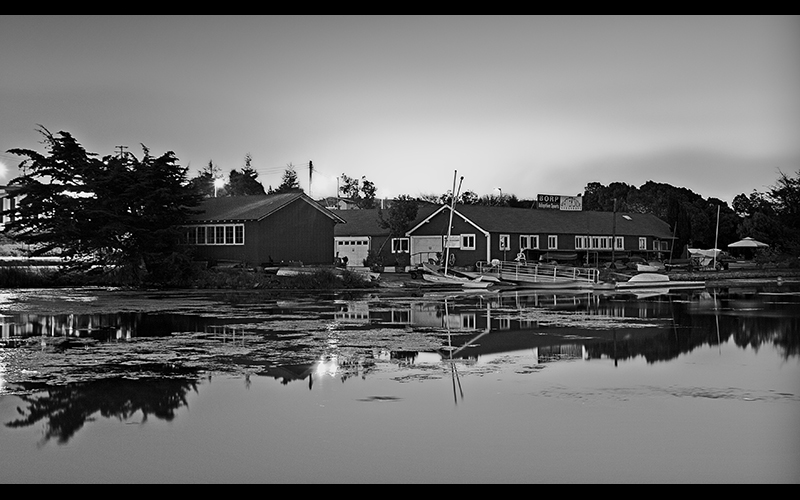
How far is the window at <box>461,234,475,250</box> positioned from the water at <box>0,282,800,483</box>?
116ft

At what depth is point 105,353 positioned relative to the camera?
1689cm

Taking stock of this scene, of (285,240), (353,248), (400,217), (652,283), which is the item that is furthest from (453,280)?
(353,248)

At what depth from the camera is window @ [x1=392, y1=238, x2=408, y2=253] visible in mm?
64750

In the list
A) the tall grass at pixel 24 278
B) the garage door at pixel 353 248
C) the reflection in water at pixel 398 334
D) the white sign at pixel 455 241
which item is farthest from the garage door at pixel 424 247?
the reflection in water at pixel 398 334

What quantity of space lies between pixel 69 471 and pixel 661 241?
70377 mm

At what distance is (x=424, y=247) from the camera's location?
62.1 m

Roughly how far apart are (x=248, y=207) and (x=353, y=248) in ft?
55.6

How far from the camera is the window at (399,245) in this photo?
6475cm

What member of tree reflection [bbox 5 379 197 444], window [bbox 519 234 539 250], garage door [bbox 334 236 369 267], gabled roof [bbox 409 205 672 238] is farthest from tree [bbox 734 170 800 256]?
tree reflection [bbox 5 379 197 444]

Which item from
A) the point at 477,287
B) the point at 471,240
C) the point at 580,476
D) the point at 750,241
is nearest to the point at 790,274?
the point at 750,241

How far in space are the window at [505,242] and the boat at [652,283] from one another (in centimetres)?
1101

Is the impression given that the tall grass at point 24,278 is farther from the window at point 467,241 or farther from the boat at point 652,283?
the boat at point 652,283

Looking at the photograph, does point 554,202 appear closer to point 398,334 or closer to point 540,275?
point 540,275
